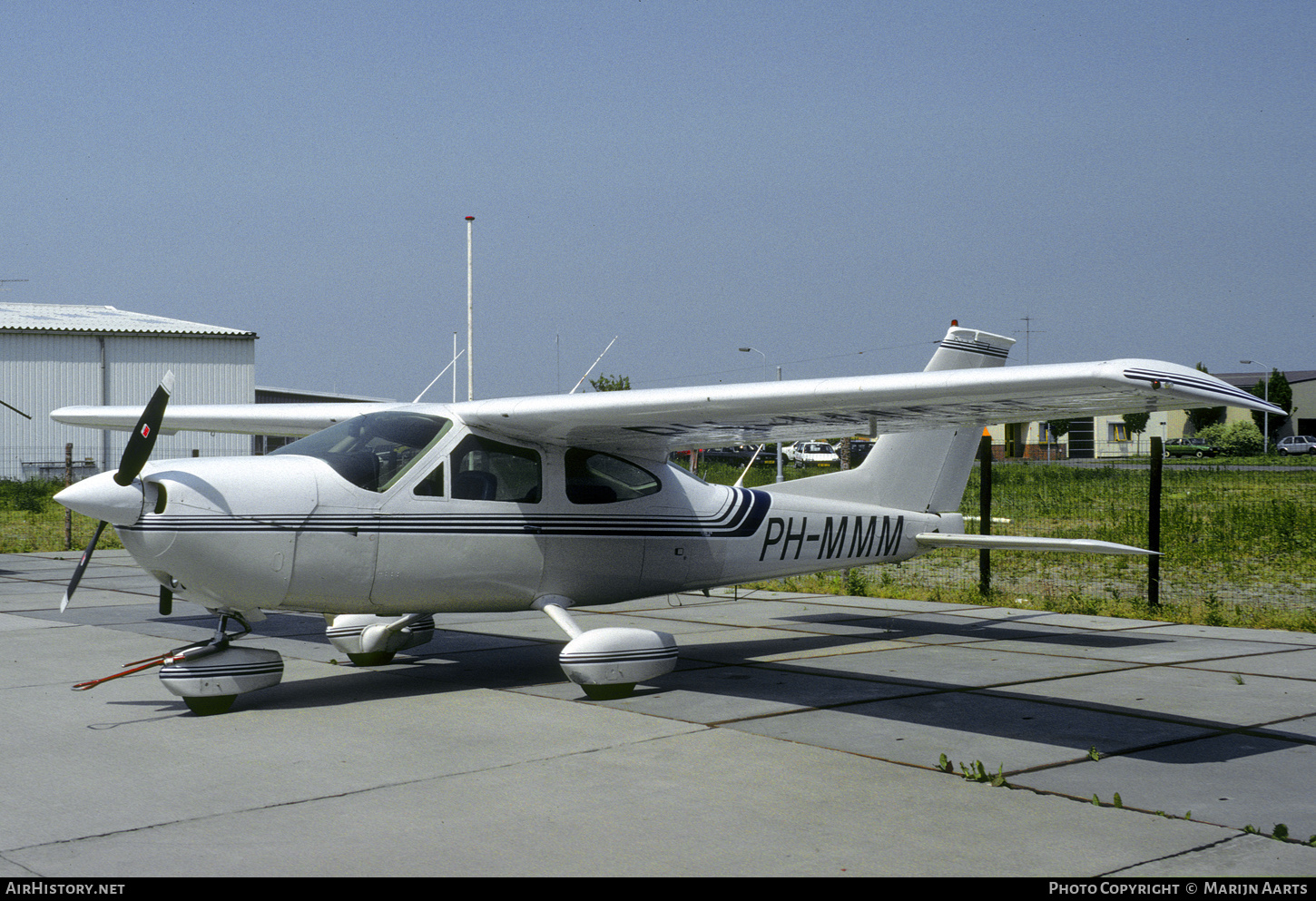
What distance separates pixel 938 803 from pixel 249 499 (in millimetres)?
4428

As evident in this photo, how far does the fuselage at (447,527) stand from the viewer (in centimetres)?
683

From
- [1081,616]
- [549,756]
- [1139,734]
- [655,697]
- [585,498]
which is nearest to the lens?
[549,756]

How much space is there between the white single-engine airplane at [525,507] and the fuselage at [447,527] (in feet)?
0.05

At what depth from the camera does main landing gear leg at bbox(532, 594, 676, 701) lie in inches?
287

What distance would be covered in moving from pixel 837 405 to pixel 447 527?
277 centimetres

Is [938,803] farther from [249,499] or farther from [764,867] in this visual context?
[249,499]

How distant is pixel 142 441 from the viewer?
21.4ft

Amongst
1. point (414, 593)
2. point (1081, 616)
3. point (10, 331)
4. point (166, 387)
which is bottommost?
point (1081, 616)

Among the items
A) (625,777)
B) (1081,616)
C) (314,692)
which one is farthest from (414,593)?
(1081,616)

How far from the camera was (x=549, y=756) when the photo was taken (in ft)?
19.0

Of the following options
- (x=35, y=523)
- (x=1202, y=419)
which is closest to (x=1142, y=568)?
(x=35, y=523)

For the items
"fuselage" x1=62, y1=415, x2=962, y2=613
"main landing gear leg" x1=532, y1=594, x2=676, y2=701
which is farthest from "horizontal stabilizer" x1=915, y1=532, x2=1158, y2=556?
"main landing gear leg" x1=532, y1=594, x2=676, y2=701

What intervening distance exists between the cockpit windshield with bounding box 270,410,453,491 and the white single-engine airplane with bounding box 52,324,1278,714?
1 cm

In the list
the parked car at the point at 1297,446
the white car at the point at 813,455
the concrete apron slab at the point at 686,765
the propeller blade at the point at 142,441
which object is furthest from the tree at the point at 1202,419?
the propeller blade at the point at 142,441
